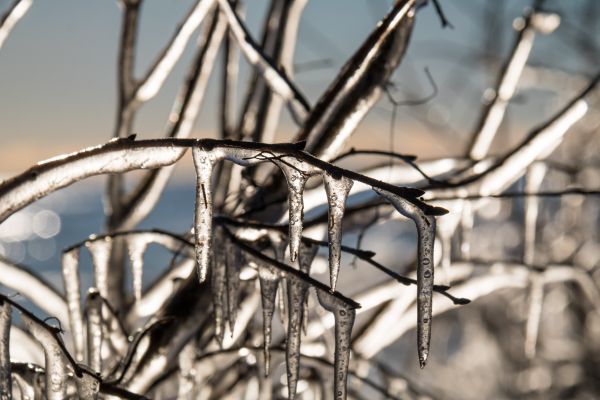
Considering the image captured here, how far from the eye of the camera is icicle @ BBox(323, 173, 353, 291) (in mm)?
1190

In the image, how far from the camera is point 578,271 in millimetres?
2912

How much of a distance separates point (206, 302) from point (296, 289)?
44cm

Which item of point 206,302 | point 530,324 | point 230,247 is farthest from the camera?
point 530,324

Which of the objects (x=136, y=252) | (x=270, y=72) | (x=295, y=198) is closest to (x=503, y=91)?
(x=270, y=72)

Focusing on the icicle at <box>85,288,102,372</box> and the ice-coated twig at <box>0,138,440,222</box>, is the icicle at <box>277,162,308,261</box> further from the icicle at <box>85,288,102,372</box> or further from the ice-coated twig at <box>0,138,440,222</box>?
the icicle at <box>85,288,102,372</box>

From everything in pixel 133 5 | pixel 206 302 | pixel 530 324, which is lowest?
pixel 206 302

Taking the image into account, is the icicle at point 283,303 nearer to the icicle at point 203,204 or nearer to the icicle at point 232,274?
the icicle at point 232,274

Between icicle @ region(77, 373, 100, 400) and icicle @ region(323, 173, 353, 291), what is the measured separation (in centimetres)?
46

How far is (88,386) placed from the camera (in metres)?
1.29

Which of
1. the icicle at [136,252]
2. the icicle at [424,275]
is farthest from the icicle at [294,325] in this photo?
the icicle at [136,252]

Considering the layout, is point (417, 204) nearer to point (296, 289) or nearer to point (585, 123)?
point (296, 289)

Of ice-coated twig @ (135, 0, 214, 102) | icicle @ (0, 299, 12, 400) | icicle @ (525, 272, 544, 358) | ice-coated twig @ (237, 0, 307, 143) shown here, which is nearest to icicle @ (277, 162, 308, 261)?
icicle @ (0, 299, 12, 400)

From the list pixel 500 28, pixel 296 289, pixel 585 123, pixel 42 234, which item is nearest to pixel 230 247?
pixel 296 289

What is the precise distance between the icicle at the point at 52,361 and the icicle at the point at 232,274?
1.26 ft
